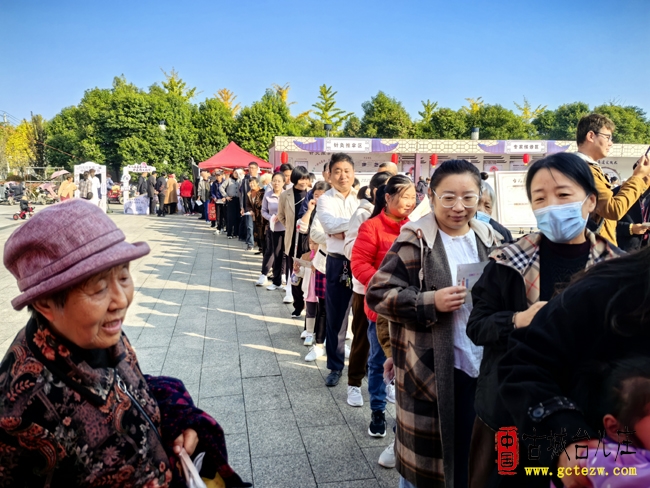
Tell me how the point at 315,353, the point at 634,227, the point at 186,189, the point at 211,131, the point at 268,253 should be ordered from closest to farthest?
the point at 634,227 < the point at 315,353 < the point at 268,253 < the point at 186,189 < the point at 211,131

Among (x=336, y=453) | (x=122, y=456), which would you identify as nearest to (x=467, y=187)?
(x=122, y=456)

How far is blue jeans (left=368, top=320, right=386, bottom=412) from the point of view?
→ 3.32m

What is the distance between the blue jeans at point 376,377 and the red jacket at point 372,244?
0.26 m

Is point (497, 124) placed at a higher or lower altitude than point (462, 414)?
higher

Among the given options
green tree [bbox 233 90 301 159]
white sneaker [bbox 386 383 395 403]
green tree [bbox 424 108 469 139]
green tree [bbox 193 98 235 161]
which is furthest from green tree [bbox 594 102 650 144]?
white sneaker [bbox 386 383 395 403]

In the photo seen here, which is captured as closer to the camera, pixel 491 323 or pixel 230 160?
pixel 491 323

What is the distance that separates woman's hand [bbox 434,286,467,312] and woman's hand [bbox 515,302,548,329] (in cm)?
53

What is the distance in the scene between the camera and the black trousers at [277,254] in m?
7.65

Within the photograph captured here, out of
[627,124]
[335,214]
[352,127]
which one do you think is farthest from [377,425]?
[627,124]

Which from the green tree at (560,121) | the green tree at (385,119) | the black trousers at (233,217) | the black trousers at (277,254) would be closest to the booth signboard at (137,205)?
the black trousers at (233,217)

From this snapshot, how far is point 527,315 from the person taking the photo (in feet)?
4.71

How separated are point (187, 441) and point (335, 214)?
3.06 m

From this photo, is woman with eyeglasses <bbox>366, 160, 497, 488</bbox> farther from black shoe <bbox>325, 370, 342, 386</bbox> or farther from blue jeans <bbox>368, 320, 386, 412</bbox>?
black shoe <bbox>325, 370, 342, 386</bbox>

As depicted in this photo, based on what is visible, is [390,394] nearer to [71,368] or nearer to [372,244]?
[372,244]
